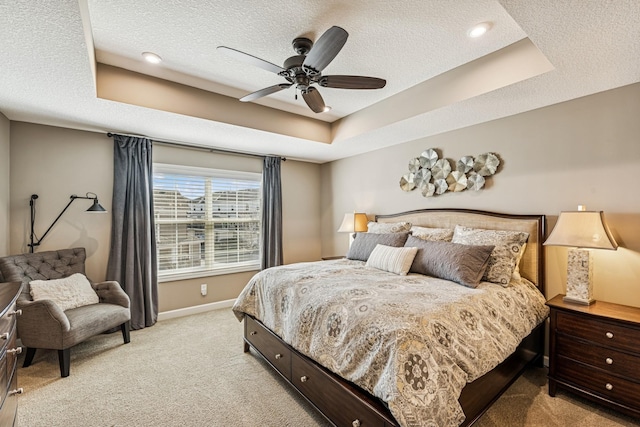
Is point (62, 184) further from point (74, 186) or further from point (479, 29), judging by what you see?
point (479, 29)

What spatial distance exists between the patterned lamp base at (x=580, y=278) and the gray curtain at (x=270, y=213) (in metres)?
3.59

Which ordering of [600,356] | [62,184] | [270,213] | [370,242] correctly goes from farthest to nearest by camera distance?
[270,213]
[370,242]
[62,184]
[600,356]

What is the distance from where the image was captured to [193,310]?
3996 millimetres

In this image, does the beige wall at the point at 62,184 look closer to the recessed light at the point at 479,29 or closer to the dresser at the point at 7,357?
the dresser at the point at 7,357

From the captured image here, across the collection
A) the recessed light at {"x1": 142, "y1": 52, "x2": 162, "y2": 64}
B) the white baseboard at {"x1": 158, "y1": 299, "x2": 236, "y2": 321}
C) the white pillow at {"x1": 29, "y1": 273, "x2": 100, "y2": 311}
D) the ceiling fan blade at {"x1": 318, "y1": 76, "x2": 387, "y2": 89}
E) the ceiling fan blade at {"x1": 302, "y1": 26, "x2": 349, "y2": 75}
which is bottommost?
the white baseboard at {"x1": 158, "y1": 299, "x2": 236, "y2": 321}

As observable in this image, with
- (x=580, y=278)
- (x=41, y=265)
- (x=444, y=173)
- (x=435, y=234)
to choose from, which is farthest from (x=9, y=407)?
(x=444, y=173)

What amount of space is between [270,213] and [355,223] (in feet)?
4.58

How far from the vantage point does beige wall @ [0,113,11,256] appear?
2.76 metres

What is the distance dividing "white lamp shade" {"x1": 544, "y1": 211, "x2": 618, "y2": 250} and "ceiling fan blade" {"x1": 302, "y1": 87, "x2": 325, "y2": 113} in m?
2.12

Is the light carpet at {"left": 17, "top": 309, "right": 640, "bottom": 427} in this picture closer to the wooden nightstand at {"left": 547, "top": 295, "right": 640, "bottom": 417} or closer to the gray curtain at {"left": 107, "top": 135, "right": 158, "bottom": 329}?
the wooden nightstand at {"left": 547, "top": 295, "right": 640, "bottom": 417}

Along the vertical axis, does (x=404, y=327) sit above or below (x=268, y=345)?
above

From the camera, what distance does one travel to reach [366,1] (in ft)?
5.73

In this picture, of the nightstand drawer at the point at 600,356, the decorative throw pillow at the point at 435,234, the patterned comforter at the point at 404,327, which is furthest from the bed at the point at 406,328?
the nightstand drawer at the point at 600,356

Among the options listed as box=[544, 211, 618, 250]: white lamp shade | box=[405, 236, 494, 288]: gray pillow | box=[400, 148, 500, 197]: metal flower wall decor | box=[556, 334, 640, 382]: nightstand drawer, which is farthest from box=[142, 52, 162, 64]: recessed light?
box=[556, 334, 640, 382]: nightstand drawer
